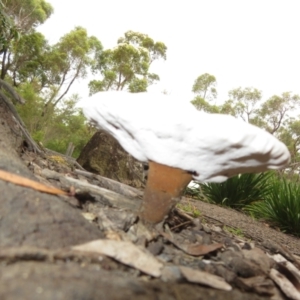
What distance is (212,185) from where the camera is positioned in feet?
19.9

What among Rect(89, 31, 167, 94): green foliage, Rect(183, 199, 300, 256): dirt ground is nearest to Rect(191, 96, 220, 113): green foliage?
Rect(89, 31, 167, 94): green foliage

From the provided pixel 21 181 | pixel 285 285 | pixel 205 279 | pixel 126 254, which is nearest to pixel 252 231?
pixel 285 285

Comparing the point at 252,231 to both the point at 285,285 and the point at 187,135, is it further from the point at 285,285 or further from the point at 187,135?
the point at 187,135

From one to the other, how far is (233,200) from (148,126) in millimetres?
5433

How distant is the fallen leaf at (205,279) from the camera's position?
2.51 ft

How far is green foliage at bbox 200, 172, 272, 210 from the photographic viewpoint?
19.3 feet

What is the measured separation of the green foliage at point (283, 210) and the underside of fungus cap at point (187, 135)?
12.8ft

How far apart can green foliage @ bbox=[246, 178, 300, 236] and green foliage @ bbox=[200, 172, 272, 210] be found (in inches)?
29.6

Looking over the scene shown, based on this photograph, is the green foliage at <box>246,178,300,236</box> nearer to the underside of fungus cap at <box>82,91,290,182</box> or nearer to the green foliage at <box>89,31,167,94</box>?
the underside of fungus cap at <box>82,91,290,182</box>

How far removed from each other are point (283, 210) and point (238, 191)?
141 cm

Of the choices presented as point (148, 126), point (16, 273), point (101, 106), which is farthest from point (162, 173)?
point (16, 273)

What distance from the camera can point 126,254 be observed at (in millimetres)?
763

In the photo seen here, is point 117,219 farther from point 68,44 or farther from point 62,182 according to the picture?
point 68,44

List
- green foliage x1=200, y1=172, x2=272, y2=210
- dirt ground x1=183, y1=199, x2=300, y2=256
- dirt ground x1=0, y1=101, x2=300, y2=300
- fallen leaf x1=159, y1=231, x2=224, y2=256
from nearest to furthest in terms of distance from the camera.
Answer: dirt ground x1=0, y1=101, x2=300, y2=300
fallen leaf x1=159, y1=231, x2=224, y2=256
dirt ground x1=183, y1=199, x2=300, y2=256
green foliage x1=200, y1=172, x2=272, y2=210
